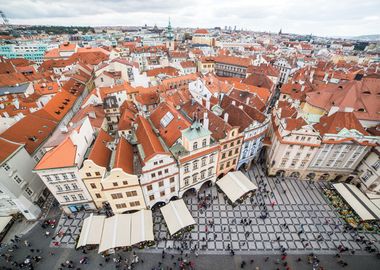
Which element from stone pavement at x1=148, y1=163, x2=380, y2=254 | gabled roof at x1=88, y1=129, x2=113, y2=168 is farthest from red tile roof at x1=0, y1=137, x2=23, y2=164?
stone pavement at x1=148, y1=163, x2=380, y2=254

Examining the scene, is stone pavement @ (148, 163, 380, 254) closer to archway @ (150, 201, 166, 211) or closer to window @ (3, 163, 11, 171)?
archway @ (150, 201, 166, 211)

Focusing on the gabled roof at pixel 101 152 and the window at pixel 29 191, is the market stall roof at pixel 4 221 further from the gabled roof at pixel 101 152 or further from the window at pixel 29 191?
the gabled roof at pixel 101 152

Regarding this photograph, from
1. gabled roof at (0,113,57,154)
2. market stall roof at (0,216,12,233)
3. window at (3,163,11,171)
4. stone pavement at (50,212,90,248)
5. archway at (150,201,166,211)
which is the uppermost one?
window at (3,163,11,171)

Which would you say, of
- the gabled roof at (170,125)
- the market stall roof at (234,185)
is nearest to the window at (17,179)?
the gabled roof at (170,125)

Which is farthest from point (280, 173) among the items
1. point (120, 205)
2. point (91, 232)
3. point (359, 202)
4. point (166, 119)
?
point (91, 232)

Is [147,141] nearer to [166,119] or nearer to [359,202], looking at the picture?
[166,119]
